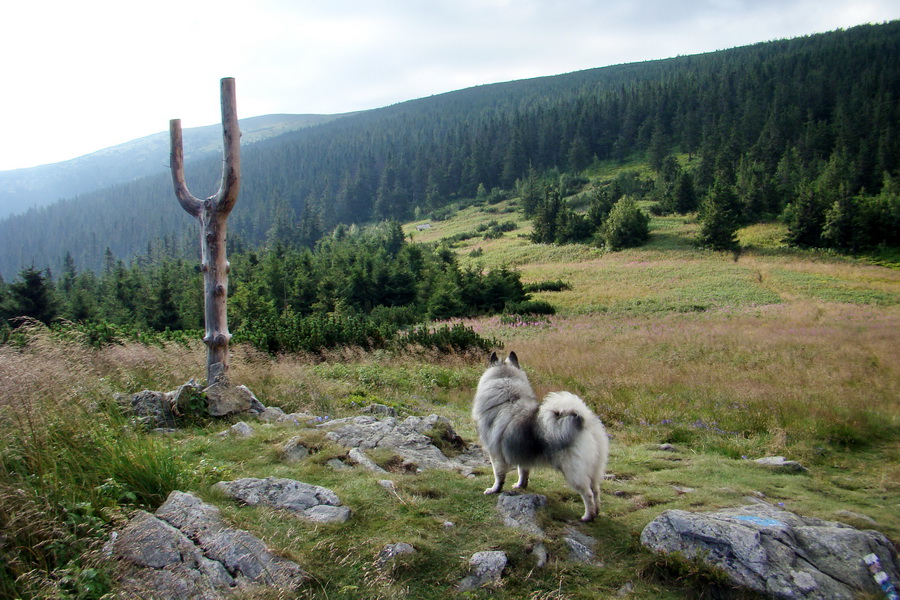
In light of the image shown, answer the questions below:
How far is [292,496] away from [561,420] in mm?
2706

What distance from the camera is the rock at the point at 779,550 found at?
3730 mm

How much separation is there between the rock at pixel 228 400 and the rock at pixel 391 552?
15.3 feet

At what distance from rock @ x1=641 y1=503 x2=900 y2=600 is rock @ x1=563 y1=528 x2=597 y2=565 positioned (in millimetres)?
474

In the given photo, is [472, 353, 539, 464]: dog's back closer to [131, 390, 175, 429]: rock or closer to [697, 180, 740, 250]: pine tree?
[131, 390, 175, 429]: rock

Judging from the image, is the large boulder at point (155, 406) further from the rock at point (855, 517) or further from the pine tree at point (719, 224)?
the pine tree at point (719, 224)

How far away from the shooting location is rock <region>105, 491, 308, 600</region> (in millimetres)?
3215

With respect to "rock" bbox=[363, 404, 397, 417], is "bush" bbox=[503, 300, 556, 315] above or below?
below

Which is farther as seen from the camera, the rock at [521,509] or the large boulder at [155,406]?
the large boulder at [155,406]

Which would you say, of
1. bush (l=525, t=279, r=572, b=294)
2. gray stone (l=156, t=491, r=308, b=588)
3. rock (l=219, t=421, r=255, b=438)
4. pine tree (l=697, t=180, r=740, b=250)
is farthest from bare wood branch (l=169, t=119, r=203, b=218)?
pine tree (l=697, t=180, r=740, b=250)

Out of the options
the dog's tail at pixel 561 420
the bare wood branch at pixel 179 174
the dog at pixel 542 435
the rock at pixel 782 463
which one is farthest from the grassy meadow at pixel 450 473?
the bare wood branch at pixel 179 174

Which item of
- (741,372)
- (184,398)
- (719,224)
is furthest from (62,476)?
(719,224)

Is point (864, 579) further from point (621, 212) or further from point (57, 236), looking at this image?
point (57, 236)

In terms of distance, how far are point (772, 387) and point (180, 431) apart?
36.6ft

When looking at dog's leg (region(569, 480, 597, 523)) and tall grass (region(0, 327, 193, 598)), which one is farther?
dog's leg (region(569, 480, 597, 523))
